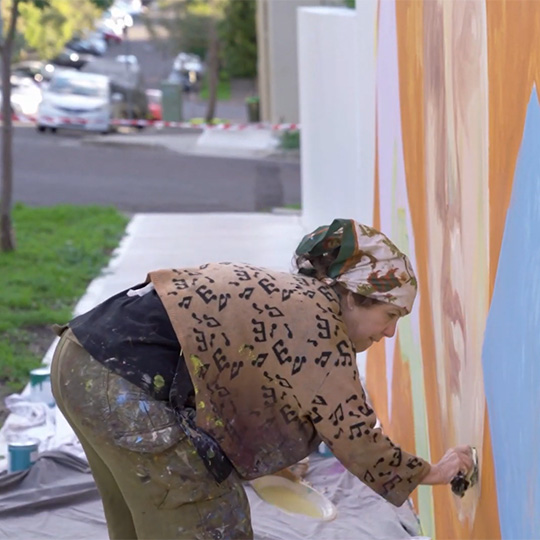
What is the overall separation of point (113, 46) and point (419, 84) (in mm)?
45963

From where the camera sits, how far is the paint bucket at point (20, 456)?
5117 mm

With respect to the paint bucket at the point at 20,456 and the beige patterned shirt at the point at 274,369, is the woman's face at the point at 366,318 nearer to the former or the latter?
the beige patterned shirt at the point at 274,369

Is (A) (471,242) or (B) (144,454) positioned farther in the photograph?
(A) (471,242)

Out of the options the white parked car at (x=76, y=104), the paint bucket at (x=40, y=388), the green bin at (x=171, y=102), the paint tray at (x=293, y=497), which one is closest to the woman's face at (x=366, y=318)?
the paint tray at (x=293, y=497)

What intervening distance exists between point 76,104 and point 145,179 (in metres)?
7.94

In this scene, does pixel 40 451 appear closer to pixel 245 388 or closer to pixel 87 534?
pixel 87 534

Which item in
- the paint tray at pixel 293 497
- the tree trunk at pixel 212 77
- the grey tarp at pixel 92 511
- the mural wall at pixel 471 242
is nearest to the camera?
the mural wall at pixel 471 242

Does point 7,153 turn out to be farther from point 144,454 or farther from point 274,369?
point 274,369

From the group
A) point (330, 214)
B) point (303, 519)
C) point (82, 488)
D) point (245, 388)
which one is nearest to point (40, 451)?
point (82, 488)

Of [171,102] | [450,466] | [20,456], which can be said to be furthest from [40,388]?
[171,102]

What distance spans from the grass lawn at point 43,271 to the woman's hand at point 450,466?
3.80 meters

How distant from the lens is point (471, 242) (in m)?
3.33

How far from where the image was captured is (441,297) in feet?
12.7

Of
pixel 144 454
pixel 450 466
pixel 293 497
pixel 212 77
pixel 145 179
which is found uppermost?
pixel 144 454
